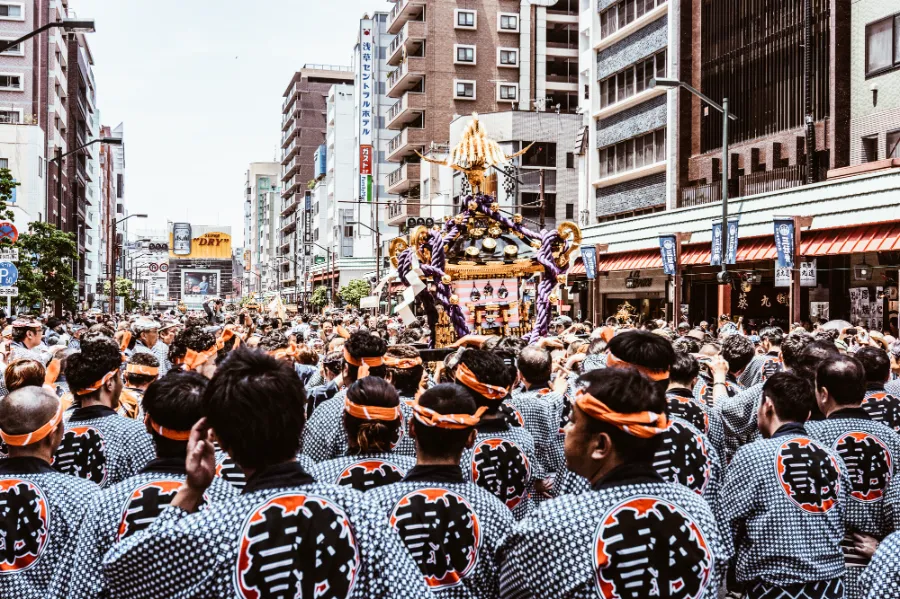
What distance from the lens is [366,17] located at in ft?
275

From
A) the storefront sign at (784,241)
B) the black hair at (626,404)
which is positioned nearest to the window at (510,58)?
the storefront sign at (784,241)

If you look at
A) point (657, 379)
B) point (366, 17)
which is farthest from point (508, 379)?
point (366, 17)

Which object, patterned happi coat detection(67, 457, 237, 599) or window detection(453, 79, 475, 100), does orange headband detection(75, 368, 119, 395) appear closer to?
patterned happi coat detection(67, 457, 237, 599)

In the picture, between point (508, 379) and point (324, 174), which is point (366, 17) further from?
point (508, 379)

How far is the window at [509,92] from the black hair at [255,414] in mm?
61622

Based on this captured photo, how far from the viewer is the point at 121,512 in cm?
342

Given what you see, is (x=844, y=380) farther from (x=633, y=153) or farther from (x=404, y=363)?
(x=633, y=153)

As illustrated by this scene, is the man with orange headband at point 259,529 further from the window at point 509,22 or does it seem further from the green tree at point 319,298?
the green tree at point 319,298

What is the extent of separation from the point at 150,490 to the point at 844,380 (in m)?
3.93

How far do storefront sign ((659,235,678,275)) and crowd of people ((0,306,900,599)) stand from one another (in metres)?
22.4

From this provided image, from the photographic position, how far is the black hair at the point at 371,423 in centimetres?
429

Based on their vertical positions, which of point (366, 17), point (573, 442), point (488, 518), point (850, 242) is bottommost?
point (488, 518)

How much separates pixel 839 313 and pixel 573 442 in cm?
2538

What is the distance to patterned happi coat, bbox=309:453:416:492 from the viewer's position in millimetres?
4312
